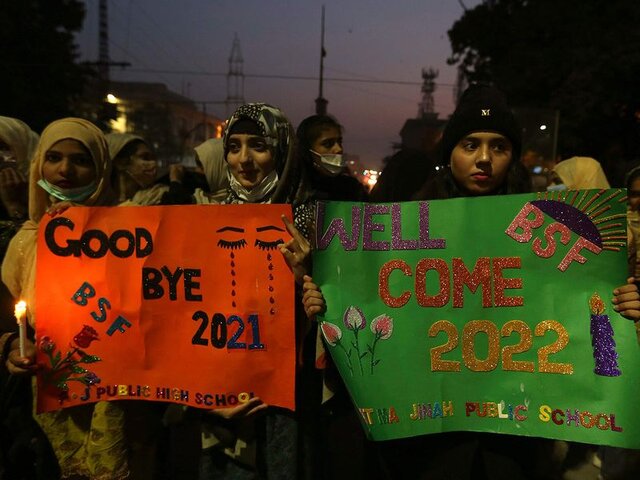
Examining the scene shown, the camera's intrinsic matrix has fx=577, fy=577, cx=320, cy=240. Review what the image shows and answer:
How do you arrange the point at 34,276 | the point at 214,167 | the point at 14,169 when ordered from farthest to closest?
the point at 214,167, the point at 14,169, the point at 34,276

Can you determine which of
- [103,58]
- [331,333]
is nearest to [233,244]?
[331,333]

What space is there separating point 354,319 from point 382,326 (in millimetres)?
100

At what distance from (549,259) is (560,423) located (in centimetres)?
53

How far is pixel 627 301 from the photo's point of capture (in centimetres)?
179

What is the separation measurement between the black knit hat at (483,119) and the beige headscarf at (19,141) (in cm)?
232

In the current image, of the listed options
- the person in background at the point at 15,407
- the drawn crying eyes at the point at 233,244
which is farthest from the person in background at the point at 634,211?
the person in background at the point at 15,407

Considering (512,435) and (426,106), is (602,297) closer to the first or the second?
(512,435)

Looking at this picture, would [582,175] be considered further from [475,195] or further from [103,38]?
[103,38]

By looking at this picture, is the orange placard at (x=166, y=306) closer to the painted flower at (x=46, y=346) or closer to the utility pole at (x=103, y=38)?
the painted flower at (x=46, y=346)

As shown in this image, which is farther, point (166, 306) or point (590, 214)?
point (166, 306)

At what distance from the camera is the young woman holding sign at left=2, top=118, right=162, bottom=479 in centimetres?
235

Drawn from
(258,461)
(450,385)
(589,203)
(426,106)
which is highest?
(426,106)

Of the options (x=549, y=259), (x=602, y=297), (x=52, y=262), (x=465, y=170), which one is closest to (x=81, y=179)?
(x=52, y=262)

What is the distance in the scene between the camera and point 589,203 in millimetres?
1848
